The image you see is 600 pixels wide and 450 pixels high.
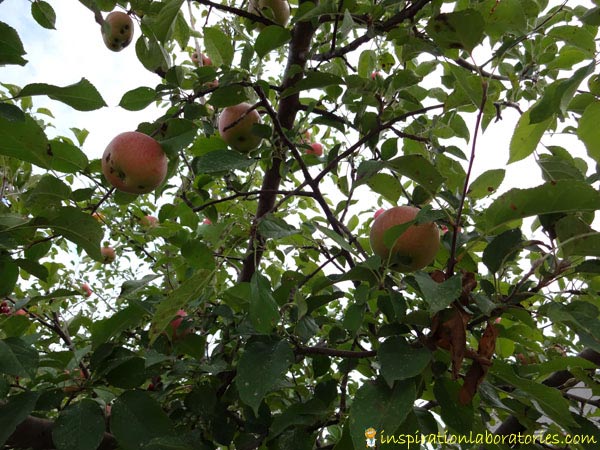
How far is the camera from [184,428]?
124cm

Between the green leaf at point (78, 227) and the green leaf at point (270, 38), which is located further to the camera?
the green leaf at point (270, 38)

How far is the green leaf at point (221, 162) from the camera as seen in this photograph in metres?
1.15

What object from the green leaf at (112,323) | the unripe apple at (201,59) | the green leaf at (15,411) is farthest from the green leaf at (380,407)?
the unripe apple at (201,59)

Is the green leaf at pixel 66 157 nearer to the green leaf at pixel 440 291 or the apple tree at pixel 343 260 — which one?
the apple tree at pixel 343 260

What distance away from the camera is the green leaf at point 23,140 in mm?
923

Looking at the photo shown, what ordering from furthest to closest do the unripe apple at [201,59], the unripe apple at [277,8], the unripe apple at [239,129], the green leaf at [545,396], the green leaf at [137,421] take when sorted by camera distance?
the unripe apple at [201,59] → the unripe apple at [277,8] → the unripe apple at [239,129] → the green leaf at [137,421] → the green leaf at [545,396]

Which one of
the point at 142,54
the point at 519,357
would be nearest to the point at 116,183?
the point at 142,54

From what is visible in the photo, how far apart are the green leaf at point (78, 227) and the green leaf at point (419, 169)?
630mm

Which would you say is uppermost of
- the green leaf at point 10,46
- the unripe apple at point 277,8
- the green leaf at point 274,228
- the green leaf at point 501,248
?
the unripe apple at point 277,8

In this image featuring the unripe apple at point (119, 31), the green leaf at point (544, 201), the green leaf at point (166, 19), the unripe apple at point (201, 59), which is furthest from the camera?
the unripe apple at point (201, 59)

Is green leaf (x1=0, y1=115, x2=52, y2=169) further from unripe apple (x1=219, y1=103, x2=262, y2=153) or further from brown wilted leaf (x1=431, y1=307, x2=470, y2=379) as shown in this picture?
brown wilted leaf (x1=431, y1=307, x2=470, y2=379)

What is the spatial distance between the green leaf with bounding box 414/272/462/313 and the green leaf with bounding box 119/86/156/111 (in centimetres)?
81

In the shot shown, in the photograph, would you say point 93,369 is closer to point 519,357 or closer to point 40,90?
point 40,90

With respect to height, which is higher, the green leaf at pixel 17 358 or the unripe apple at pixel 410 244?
the unripe apple at pixel 410 244
